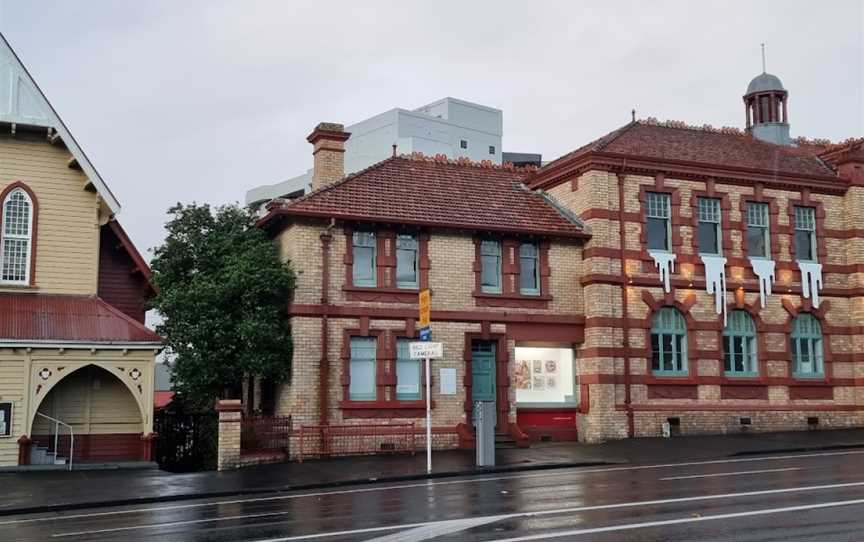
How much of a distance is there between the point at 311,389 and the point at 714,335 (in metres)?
12.6

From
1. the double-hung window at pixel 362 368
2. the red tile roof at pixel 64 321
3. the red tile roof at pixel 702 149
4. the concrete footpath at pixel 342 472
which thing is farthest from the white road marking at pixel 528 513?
the red tile roof at pixel 702 149

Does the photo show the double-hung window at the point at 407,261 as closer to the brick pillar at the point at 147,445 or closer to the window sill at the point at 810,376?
the brick pillar at the point at 147,445

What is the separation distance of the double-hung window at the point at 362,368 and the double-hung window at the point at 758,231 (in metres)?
12.9

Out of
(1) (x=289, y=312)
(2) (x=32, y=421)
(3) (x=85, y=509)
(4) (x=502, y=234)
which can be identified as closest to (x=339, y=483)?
(3) (x=85, y=509)

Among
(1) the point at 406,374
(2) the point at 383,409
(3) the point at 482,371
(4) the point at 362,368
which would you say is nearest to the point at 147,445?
(4) the point at 362,368

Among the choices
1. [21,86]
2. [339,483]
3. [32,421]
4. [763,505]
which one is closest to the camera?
[763,505]

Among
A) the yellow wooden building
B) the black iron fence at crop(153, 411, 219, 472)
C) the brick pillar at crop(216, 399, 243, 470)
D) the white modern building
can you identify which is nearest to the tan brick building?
the black iron fence at crop(153, 411, 219, 472)

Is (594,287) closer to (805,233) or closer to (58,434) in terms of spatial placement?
(805,233)

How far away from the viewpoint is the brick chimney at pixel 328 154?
27.2 metres

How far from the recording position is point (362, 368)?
24875mm

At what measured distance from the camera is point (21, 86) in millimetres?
23297

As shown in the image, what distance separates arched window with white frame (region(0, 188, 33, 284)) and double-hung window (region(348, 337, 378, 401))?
8.53 m

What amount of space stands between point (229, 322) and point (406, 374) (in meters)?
5.06

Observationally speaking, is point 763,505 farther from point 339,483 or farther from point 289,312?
point 289,312
